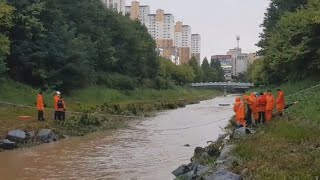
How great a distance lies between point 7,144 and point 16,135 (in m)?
0.98

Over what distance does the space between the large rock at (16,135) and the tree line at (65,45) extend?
51.1 feet

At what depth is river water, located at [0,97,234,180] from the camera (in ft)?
50.7

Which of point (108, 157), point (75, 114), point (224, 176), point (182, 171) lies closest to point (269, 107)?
point (108, 157)

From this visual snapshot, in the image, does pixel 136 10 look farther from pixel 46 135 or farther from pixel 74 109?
pixel 46 135

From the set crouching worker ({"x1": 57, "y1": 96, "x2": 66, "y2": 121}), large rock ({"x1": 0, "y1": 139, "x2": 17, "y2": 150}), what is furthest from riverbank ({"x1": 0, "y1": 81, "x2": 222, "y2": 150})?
large rock ({"x1": 0, "y1": 139, "x2": 17, "y2": 150})

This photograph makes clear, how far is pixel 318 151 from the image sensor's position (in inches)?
444

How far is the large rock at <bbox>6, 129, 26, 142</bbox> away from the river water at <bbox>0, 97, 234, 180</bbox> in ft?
3.17

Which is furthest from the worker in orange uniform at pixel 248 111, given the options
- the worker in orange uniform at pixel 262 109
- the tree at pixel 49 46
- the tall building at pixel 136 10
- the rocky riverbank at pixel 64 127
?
the tall building at pixel 136 10

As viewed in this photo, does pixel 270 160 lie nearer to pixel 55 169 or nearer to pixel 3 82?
pixel 55 169

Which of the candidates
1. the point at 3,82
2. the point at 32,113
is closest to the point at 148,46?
the point at 3,82

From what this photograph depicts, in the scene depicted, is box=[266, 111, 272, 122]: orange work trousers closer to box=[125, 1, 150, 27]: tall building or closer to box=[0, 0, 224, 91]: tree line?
box=[0, 0, 224, 91]: tree line

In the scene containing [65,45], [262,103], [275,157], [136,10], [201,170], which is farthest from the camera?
[136,10]

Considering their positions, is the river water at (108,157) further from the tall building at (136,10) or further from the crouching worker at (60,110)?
the tall building at (136,10)

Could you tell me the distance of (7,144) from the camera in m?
20.6
